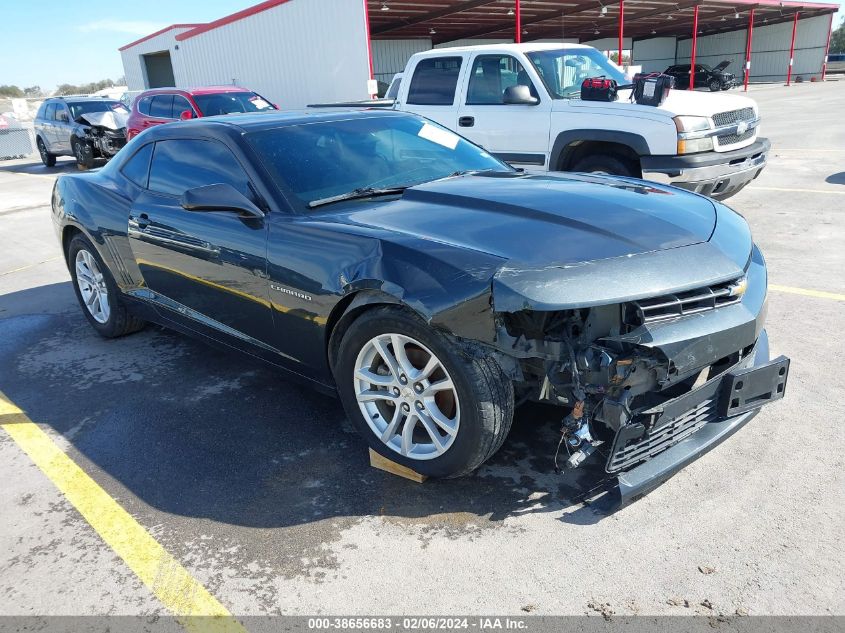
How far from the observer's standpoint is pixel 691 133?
629cm

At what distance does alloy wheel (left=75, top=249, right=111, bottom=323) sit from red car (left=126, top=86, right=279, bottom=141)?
28.0 feet

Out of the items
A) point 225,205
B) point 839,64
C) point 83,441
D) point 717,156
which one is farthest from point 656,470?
point 839,64

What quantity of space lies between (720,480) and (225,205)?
8.63 feet

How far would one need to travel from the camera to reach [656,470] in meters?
2.58

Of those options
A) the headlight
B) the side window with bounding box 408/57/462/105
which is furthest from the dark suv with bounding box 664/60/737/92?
the headlight

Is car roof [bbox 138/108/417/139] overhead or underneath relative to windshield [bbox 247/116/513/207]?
overhead

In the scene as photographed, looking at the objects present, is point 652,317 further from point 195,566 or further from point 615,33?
point 615,33

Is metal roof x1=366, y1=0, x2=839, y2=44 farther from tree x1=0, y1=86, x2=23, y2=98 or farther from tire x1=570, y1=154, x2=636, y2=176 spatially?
tree x1=0, y1=86, x2=23, y2=98

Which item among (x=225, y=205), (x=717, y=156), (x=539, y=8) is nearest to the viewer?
(x=225, y=205)

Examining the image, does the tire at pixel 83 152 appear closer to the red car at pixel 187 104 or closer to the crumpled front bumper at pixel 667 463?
the red car at pixel 187 104

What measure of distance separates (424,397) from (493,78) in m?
5.69

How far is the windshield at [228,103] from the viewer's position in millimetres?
13227

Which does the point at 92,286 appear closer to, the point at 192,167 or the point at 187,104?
the point at 192,167

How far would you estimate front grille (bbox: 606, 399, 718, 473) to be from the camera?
252 centimetres
